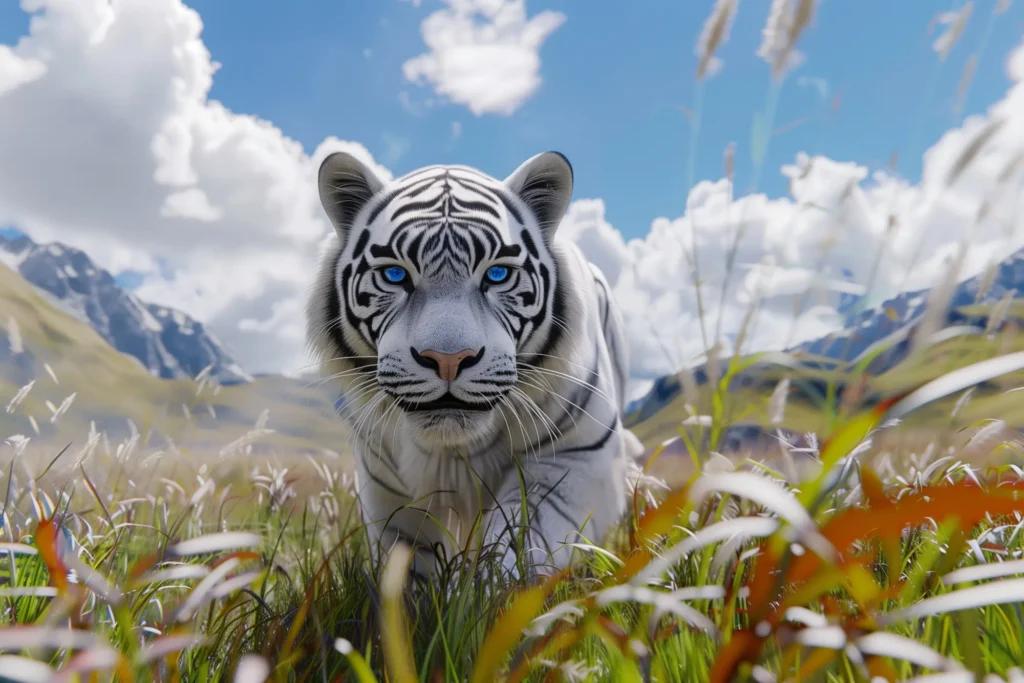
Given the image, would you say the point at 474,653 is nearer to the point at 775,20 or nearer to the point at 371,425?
the point at 371,425

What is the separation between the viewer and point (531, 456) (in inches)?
102

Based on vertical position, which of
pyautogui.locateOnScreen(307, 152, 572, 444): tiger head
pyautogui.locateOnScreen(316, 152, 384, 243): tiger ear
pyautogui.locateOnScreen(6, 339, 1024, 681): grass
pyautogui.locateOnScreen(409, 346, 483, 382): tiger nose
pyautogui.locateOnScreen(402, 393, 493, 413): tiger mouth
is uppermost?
pyautogui.locateOnScreen(316, 152, 384, 243): tiger ear

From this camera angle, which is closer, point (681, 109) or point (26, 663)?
point (26, 663)

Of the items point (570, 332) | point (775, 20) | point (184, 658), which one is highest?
point (775, 20)

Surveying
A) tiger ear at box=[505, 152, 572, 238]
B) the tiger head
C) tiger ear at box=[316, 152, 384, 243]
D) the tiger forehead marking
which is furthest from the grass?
tiger ear at box=[316, 152, 384, 243]

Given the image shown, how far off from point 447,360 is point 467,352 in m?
0.07

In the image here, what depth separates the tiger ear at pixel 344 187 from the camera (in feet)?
9.21

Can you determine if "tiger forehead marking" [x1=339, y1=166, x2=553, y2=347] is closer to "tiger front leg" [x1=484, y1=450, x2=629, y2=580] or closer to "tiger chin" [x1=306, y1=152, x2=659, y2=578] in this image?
"tiger chin" [x1=306, y1=152, x2=659, y2=578]

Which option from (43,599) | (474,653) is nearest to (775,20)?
(474,653)

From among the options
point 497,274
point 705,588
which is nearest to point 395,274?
point 497,274

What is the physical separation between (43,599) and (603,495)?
1.79 metres

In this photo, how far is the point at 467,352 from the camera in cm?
214

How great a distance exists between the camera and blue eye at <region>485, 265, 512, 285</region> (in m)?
2.49

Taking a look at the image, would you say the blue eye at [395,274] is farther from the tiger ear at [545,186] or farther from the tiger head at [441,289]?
the tiger ear at [545,186]
